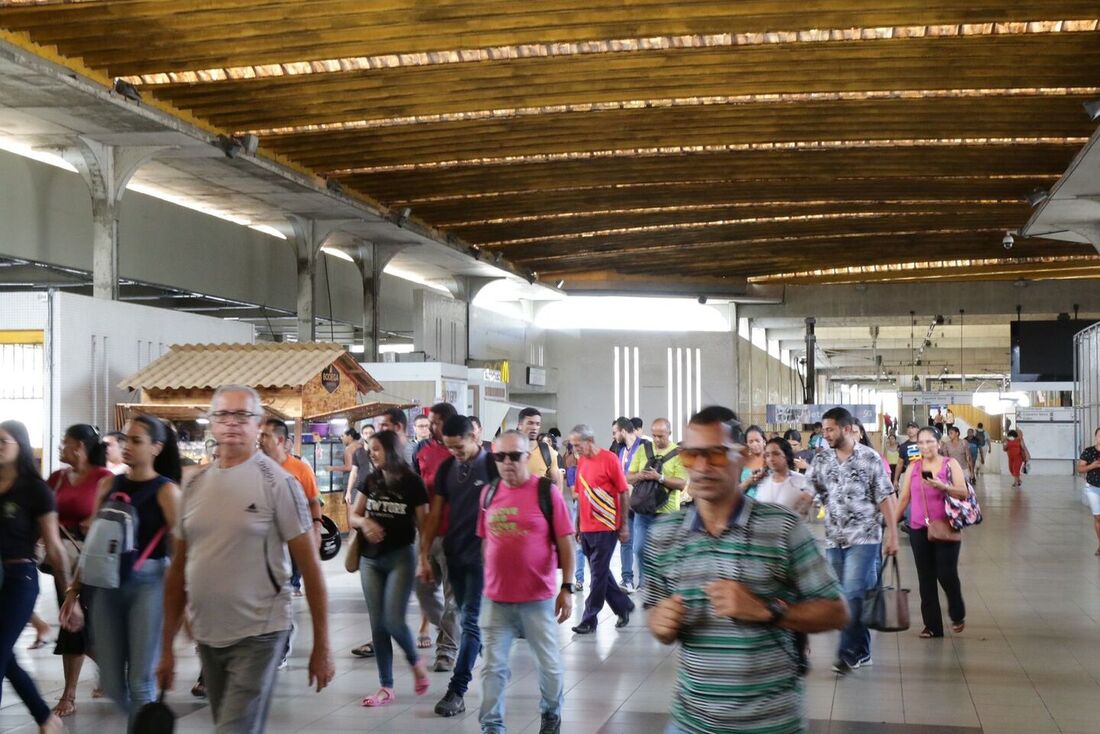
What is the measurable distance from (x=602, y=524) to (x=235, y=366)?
8.50m

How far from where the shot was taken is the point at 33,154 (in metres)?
20.1

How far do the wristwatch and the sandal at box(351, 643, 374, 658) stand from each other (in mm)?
6047

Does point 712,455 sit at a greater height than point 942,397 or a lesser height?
greater

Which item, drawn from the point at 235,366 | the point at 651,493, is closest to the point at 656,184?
the point at 235,366

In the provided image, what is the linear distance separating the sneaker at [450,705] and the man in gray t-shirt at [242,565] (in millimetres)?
2625

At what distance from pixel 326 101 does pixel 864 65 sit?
700 centimetres

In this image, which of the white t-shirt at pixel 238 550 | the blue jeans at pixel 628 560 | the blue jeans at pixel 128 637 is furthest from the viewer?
the blue jeans at pixel 628 560

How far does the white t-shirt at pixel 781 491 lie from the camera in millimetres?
7957

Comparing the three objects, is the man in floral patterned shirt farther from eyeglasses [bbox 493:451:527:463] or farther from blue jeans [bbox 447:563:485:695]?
eyeglasses [bbox 493:451:527:463]

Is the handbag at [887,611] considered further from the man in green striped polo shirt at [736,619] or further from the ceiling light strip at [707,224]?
the ceiling light strip at [707,224]

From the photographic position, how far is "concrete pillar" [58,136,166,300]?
59.7 ft

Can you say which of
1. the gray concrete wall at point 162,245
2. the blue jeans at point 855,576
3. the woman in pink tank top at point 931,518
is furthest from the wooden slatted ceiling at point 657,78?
the blue jeans at point 855,576

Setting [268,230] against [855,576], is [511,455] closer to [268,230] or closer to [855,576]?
[855,576]

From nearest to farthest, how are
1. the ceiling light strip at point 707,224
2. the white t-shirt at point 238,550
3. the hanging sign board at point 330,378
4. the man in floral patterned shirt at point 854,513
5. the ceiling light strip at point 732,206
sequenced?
the white t-shirt at point 238,550
the man in floral patterned shirt at point 854,513
the hanging sign board at point 330,378
the ceiling light strip at point 732,206
the ceiling light strip at point 707,224
